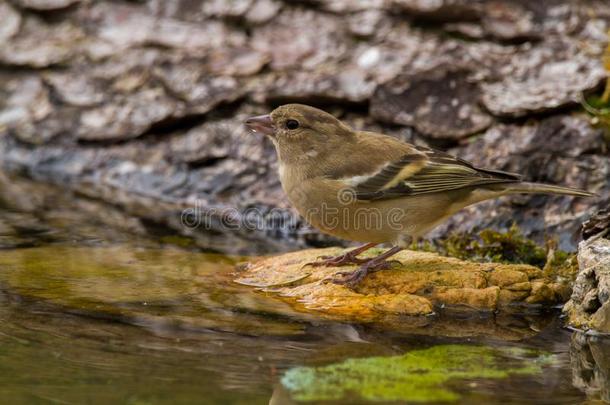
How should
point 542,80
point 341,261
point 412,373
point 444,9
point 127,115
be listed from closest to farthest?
point 412,373 < point 341,261 < point 542,80 < point 444,9 < point 127,115

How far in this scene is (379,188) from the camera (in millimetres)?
6059

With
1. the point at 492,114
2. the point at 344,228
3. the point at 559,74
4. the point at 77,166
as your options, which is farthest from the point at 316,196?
the point at 77,166

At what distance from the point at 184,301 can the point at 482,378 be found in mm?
2094

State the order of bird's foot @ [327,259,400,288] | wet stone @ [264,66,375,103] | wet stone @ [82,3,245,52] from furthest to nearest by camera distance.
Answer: wet stone @ [82,3,245,52], wet stone @ [264,66,375,103], bird's foot @ [327,259,400,288]

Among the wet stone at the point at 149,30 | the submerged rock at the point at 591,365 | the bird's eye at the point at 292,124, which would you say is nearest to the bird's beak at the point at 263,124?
the bird's eye at the point at 292,124

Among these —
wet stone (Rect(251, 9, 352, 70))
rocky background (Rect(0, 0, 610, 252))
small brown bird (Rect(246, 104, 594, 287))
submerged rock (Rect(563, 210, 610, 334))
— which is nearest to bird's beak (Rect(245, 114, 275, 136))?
small brown bird (Rect(246, 104, 594, 287))

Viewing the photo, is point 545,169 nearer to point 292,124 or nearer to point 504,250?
point 504,250

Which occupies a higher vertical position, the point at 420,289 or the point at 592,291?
the point at 592,291

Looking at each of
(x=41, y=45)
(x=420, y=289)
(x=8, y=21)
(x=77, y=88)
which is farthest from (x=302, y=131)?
(x=8, y=21)

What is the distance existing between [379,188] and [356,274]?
63 centimetres

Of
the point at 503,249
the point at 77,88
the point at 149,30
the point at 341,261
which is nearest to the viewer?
the point at 341,261

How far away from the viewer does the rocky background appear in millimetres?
7988

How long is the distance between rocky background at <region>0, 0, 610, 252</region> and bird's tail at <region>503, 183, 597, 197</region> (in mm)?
1115

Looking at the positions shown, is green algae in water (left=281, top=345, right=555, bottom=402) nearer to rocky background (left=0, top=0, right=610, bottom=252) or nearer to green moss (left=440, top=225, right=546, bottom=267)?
green moss (left=440, top=225, right=546, bottom=267)
